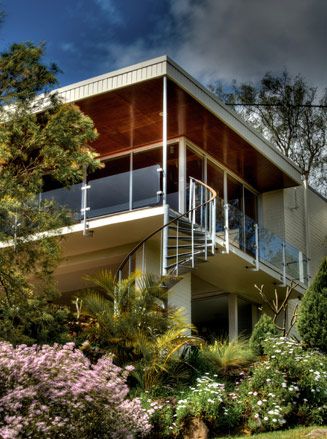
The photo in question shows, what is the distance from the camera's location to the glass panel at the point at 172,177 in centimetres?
1520

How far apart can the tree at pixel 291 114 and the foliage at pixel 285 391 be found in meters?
18.1

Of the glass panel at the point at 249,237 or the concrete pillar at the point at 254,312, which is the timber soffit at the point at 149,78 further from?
the concrete pillar at the point at 254,312

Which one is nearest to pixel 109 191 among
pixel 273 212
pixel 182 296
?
pixel 182 296

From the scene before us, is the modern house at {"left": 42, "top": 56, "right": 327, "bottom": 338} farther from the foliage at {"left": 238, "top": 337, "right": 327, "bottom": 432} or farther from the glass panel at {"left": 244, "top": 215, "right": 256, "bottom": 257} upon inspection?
the foliage at {"left": 238, "top": 337, "right": 327, "bottom": 432}

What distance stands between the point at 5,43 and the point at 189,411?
677 cm

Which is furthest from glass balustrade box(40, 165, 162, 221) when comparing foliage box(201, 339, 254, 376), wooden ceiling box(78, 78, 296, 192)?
Answer: foliage box(201, 339, 254, 376)

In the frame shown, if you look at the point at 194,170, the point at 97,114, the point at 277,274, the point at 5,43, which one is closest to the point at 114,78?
the point at 97,114

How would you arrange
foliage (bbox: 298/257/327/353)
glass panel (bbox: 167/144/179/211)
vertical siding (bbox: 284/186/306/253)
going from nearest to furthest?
foliage (bbox: 298/257/327/353) < glass panel (bbox: 167/144/179/211) < vertical siding (bbox: 284/186/306/253)

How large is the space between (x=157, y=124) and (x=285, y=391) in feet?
23.6

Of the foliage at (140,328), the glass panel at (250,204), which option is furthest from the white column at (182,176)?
the glass panel at (250,204)

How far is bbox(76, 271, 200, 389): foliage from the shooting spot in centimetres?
1112

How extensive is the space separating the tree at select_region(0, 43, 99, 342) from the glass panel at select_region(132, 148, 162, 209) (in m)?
2.77

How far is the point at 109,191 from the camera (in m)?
15.3

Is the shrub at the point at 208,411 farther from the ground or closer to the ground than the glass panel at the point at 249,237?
closer to the ground
